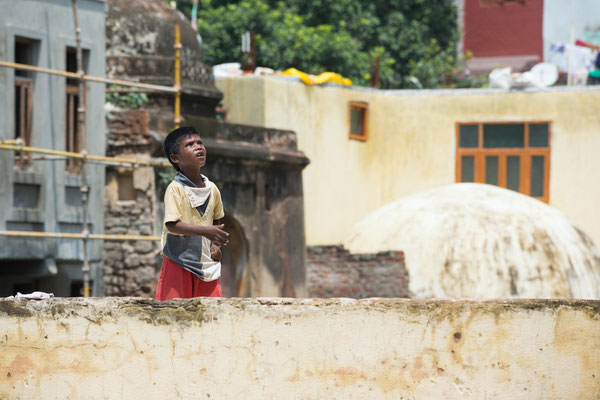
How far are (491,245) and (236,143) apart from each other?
578cm

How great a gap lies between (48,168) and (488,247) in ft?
29.3

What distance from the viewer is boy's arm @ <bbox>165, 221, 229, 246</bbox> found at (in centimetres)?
679

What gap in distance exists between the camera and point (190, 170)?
22.9 ft

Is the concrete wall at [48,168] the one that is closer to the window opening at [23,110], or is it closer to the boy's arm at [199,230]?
the window opening at [23,110]

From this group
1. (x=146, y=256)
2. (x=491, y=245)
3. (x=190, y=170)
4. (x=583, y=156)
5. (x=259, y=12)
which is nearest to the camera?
(x=190, y=170)

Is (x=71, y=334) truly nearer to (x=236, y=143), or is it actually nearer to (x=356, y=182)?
(x=236, y=143)

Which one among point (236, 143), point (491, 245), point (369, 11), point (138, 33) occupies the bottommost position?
point (491, 245)

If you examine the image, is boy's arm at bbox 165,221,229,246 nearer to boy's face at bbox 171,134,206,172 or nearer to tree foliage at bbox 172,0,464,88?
boy's face at bbox 171,134,206,172

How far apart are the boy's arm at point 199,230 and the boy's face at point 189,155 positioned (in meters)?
0.33

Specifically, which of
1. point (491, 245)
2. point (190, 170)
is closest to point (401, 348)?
point (190, 170)

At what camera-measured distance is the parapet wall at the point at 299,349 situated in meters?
6.32

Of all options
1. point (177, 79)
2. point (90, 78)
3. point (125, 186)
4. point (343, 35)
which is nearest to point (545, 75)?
point (343, 35)

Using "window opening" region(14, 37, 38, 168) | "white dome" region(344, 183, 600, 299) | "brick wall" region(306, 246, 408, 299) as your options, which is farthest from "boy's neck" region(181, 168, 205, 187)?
"brick wall" region(306, 246, 408, 299)

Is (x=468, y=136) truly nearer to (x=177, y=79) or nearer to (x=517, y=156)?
(x=517, y=156)
